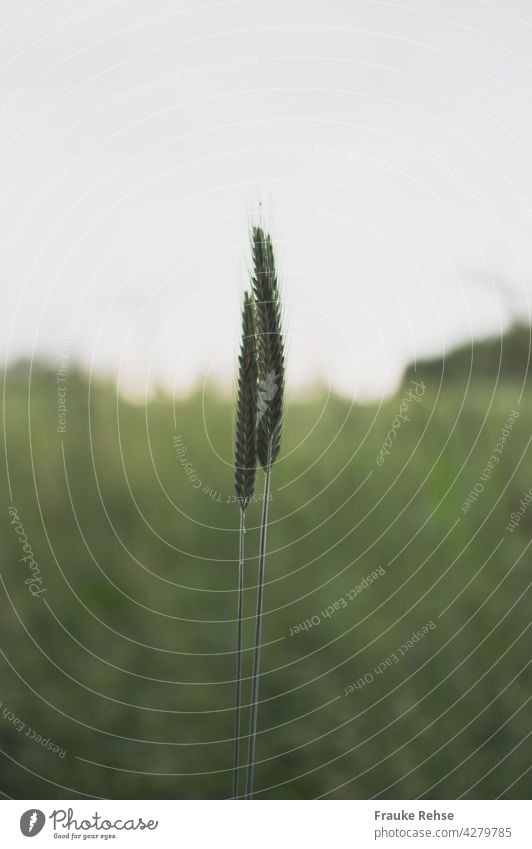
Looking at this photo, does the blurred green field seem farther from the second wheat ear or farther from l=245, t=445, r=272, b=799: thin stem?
the second wheat ear

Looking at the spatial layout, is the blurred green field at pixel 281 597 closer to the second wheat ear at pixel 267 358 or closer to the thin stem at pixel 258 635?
the thin stem at pixel 258 635

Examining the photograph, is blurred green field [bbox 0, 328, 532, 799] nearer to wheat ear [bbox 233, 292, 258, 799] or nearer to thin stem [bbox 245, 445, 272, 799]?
thin stem [bbox 245, 445, 272, 799]

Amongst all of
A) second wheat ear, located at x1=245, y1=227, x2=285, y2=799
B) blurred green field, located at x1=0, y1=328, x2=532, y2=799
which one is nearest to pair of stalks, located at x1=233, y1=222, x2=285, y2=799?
second wheat ear, located at x1=245, y1=227, x2=285, y2=799

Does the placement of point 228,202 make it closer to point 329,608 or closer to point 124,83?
point 124,83

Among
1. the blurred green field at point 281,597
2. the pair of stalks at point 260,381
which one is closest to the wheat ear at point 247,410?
the pair of stalks at point 260,381

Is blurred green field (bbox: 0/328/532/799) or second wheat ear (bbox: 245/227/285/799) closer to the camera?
second wheat ear (bbox: 245/227/285/799)

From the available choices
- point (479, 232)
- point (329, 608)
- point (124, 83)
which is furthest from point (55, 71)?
point (329, 608)

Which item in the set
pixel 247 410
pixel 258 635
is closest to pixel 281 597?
pixel 258 635

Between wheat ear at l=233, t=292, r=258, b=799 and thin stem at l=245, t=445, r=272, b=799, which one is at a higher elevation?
wheat ear at l=233, t=292, r=258, b=799
